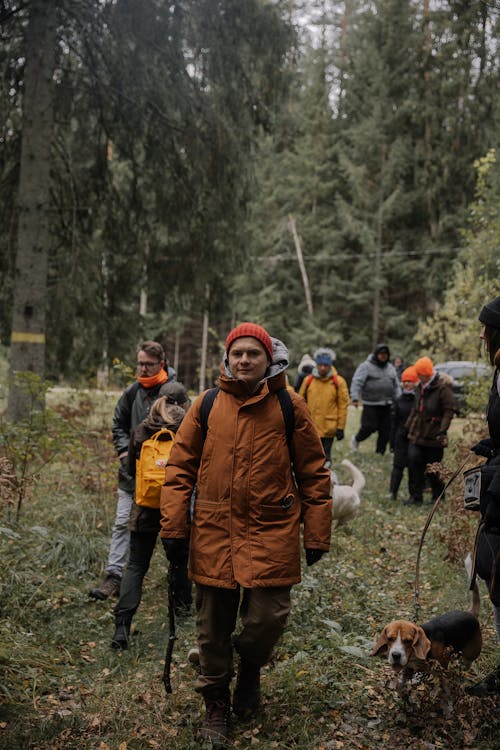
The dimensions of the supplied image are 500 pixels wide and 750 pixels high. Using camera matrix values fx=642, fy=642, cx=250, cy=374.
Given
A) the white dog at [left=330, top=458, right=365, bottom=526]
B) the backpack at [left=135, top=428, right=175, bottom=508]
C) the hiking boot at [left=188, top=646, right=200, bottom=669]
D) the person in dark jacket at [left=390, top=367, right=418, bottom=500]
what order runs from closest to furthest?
the hiking boot at [left=188, top=646, right=200, bottom=669] → the backpack at [left=135, top=428, right=175, bottom=508] → the white dog at [left=330, top=458, right=365, bottom=526] → the person in dark jacket at [left=390, top=367, right=418, bottom=500]

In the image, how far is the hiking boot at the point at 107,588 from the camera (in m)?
5.21

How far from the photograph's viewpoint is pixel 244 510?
3.18 m

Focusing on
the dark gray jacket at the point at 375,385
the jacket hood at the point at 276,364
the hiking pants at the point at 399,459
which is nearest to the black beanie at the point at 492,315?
the jacket hood at the point at 276,364

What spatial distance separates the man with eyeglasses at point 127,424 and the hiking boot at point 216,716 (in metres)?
2.12

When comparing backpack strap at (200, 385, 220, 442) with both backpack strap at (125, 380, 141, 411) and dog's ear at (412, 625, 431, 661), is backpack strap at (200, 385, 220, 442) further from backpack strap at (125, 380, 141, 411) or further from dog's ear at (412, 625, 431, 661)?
backpack strap at (125, 380, 141, 411)

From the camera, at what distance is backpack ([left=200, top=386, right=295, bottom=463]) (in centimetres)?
333

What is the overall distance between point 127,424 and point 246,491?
7.97 feet

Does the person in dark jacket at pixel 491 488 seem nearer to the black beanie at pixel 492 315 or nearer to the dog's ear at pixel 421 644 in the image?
the black beanie at pixel 492 315

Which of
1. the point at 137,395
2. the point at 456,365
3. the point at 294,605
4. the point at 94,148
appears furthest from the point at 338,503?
the point at 456,365

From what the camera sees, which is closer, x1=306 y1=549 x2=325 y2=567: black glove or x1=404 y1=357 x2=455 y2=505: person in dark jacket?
x1=306 y1=549 x2=325 y2=567: black glove

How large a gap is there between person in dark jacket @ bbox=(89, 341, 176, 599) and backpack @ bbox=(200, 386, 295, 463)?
5.65 ft

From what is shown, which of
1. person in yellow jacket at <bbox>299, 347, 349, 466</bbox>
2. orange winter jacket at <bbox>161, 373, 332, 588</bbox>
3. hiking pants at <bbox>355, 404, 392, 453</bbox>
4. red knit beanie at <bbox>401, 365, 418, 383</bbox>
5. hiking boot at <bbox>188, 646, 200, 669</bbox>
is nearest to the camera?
orange winter jacket at <bbox>161, 373, 332, 588</bbox>

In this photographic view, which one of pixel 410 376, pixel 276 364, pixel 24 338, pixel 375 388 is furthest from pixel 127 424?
pixel 375 388

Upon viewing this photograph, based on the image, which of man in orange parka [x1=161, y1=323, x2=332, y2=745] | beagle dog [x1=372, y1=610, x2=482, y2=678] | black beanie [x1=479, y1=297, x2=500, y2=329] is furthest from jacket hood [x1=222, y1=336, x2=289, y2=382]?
beagle dog [x1=372, y1=610, x2=482, y2=678]
